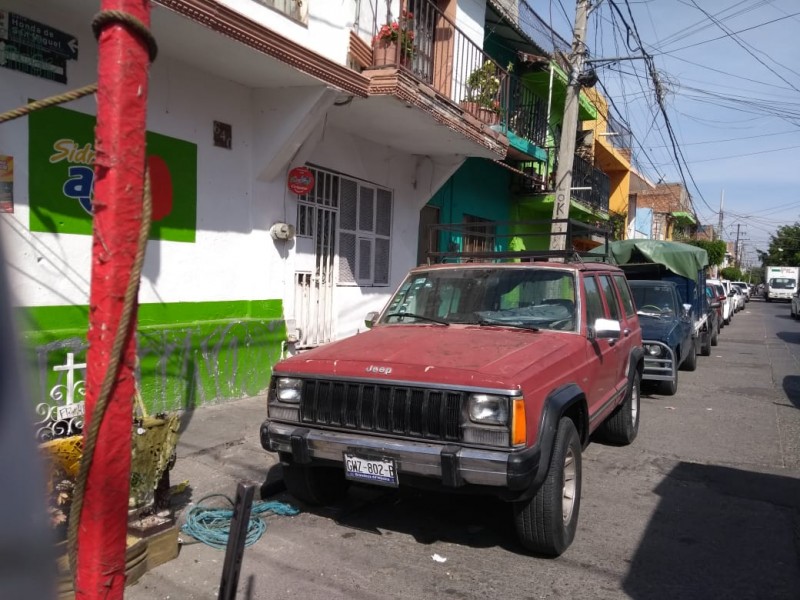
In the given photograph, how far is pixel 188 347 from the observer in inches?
267

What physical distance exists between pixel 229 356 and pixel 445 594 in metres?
4.57

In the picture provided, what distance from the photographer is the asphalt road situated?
3584 mm

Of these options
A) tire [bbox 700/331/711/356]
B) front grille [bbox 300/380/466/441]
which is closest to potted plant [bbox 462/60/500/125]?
front grille [bbox 300/380/466/441]

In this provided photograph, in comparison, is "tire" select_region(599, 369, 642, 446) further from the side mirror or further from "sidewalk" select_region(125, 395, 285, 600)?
"sidewalk" select_region(125, 395, 285, 600)

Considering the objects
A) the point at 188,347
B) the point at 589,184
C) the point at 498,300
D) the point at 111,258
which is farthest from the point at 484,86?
the point at 111,258

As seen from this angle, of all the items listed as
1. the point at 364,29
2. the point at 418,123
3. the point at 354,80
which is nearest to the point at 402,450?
the point at 354,80

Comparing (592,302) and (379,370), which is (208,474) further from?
(592,302)

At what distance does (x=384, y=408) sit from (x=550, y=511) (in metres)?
1.14

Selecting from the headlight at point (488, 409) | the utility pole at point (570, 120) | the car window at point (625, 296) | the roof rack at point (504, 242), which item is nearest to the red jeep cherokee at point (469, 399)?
the headlight at point (488, 409)

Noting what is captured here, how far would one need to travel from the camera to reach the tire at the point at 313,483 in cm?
448

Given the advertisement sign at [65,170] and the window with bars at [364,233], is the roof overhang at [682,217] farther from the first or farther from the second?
the advertisement sign at [65,170]

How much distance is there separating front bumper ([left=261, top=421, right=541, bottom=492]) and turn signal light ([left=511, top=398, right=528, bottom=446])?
0.06 metres

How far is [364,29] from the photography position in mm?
8664

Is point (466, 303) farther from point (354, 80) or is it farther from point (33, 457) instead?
point (33, 457)
